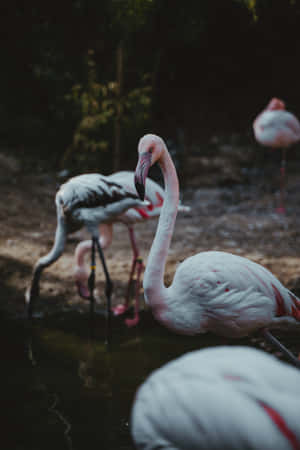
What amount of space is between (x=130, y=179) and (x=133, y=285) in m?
0.95

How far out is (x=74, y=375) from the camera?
286 cm

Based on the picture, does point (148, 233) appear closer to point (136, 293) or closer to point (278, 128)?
point (136, 293)

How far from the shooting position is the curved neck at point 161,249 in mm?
2250

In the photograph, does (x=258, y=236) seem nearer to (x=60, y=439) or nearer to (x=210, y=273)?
(x=210, y=273)

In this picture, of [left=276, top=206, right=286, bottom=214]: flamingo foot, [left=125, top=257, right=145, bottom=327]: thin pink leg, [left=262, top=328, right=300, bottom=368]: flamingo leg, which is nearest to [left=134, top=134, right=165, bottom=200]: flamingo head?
[left=262, top=328, right=300, bottom=368]: flamingo leg

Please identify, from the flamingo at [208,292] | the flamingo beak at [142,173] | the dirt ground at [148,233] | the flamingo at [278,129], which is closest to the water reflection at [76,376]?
the dirt ground at [148,233]

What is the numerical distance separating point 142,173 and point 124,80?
5221mm

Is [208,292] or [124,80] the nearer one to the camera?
[208,292]

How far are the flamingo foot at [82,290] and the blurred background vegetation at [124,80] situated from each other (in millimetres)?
2975

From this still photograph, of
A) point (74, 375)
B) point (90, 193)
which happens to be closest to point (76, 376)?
point (74, 375)

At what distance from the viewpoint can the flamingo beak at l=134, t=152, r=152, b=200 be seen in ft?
7.09

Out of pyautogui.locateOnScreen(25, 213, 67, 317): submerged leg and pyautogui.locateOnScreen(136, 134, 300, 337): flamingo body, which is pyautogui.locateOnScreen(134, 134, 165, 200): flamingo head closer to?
pyautogui.locateOnScreen(136, 134, 300, 337): flamingo body

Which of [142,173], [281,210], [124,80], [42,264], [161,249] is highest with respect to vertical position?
[124,80]

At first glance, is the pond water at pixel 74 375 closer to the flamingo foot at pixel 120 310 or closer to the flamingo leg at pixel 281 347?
the flamingo foot at pixel 120 310
